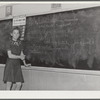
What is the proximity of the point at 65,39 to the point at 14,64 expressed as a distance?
1.05m

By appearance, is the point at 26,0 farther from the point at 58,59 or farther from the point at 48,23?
the point at 58,59

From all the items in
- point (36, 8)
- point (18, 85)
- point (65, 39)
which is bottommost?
point (18, 85)

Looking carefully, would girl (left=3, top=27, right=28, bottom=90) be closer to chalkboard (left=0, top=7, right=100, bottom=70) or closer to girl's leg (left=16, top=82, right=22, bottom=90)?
girl's leg (left=16, top=82, right=22, bottom=90)

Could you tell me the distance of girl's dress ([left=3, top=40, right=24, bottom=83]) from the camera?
12.7ft

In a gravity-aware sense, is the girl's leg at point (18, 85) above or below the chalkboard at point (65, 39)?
below

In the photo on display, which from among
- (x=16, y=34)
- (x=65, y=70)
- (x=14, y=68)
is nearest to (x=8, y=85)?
(x=14, y=68)

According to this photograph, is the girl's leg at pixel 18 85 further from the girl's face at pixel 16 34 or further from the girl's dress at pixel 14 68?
the girl's face at pixel 16 34

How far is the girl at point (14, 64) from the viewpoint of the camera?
3871 mm

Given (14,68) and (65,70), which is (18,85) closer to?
(14,68)

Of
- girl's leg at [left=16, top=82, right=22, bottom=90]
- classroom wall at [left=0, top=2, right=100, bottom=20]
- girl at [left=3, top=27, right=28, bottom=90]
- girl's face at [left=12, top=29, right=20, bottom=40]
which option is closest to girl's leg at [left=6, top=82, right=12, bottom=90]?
girl at [left=3, top=27, right=28, bottom=90]

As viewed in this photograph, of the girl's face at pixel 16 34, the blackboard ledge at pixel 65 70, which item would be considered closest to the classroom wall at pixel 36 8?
the girl's face at pixel 16 34

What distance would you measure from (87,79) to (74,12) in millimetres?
1026

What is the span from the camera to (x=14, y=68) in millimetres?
3877

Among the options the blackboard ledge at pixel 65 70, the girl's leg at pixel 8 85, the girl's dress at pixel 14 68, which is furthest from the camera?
the girl's leg at pixel 8 85
